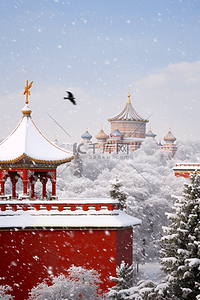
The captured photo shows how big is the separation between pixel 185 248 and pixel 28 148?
6.57 metres

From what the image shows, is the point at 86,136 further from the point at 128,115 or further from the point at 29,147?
the point at 29,147

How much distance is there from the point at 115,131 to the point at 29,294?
63560 millimetres

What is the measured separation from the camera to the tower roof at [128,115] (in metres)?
79.8

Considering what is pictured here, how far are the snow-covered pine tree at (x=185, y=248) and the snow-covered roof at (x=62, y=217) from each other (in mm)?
2012

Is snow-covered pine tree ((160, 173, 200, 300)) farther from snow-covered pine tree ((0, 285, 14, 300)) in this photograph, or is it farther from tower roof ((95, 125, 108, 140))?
tower roof ((95, 125, 108, 140))

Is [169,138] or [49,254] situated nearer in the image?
[49,254]

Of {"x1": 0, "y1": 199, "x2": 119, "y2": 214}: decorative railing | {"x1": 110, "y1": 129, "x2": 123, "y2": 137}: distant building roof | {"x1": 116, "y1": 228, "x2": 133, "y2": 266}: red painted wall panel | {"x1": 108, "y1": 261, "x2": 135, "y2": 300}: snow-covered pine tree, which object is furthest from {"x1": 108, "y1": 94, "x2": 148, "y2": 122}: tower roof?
{"x1": 108, "y1": 261, "x2": 135, "y2": 300}: snow-covered pine tree

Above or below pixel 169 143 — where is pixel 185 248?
below

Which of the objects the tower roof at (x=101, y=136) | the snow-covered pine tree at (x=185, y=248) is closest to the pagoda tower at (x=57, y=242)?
the snow-covered pine tree at (x=185, y=248)

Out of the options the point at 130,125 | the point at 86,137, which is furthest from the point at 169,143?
the point at 86,137

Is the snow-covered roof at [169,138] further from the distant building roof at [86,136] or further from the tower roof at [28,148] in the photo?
the tower roof at [28,148]

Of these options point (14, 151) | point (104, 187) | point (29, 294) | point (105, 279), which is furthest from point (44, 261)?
point (104, 187)

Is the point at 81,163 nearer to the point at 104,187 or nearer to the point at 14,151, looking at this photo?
the point at 104,187

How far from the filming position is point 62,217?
1449 centimetres
